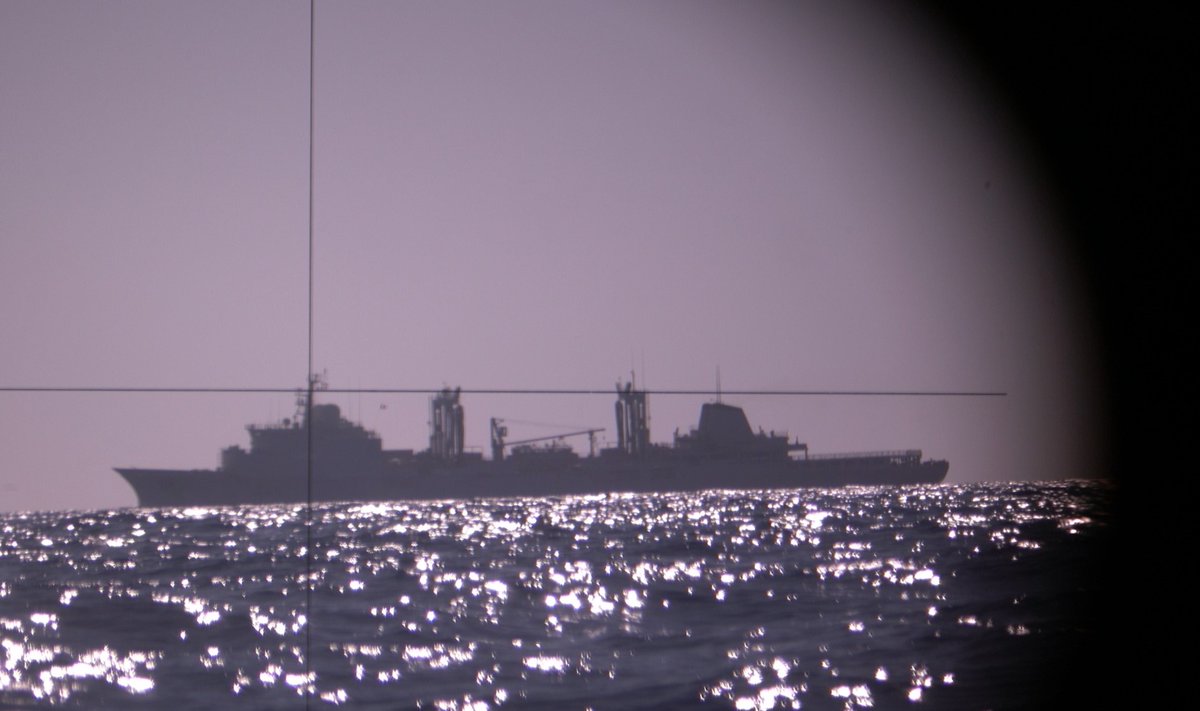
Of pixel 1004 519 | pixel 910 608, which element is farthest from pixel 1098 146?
pixel 1004 519

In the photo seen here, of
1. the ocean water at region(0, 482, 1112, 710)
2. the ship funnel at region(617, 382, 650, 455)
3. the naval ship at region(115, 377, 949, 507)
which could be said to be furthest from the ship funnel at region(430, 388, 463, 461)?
the ocean water at region(0, 482, 1112, 710)

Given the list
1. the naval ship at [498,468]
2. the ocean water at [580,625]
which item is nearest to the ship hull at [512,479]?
the naval ship at [498,468]

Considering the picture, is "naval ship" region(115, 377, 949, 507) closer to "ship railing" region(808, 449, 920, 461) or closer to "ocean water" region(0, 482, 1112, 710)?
"ship railing" region(808, 449, 920, 461)

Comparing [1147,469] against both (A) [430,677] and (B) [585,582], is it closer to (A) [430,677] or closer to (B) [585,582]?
(A) [430,677]

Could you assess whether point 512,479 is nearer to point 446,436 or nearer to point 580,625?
point 446,436

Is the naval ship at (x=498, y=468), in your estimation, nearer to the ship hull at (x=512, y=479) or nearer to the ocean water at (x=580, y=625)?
the ship hull at (x=512, y=479)
